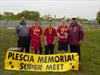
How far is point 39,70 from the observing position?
14281 mm

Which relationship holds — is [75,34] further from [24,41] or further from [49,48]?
[24,41]

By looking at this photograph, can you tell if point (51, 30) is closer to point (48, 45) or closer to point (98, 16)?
point (48, 45)

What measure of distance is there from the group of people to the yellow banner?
1.01m

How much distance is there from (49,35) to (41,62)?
143 centimetres

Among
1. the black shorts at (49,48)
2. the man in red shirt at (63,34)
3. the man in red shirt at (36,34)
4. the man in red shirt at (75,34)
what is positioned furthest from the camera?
the man in red shirt at (63,34)

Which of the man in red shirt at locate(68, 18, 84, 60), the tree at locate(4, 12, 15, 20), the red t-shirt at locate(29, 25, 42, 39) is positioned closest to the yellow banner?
the man in red shirt at locate(68, 18, 84, 60)

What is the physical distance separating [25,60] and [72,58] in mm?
1731

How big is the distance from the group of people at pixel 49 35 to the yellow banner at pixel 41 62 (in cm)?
101

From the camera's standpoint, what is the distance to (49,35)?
15570 millimetres

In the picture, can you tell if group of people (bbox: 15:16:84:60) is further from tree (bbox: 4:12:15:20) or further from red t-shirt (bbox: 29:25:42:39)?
tree (bbox: 4:12:15:20)

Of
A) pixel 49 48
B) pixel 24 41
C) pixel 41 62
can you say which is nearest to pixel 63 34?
pixel 49 48

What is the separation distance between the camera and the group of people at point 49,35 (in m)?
15.2

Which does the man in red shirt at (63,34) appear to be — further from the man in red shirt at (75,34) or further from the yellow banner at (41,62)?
the yellow banner at (41,62)

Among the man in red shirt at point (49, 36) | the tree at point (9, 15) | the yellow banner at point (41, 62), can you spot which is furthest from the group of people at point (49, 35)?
the tree at point (9, 15)
